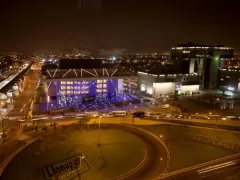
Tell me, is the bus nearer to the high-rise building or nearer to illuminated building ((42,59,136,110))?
illuminated building ((42,59,136,110))

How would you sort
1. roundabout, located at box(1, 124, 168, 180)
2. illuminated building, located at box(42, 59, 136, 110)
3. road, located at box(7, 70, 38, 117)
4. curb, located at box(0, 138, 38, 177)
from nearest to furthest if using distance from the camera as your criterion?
roundabout, located at box(1, 124, 168, 180), curb, located at box(0, 138, 38, 177), road, located at box(7, 70, 38, 117), illuminated building, located at box(42, 59, 136, 110)

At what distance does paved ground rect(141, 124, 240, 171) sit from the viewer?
16.5m

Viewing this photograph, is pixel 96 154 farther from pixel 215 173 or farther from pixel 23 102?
pixel 23 102

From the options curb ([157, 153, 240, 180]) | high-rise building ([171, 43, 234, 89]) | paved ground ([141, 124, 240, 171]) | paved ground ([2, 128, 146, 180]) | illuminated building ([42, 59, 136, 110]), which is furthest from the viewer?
high-rise building ([171, 43, 234, 89])

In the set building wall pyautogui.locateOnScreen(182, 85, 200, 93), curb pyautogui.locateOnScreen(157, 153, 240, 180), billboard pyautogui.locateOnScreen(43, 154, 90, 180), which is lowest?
billboard pyautogui.locateOnScreen(43, 154, 90, 180)

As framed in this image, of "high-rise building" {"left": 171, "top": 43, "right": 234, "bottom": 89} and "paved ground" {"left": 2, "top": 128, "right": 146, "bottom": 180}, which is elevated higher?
"high-rise building" {"left": 171, "top": 43, "right": 234, "bottom": 89}

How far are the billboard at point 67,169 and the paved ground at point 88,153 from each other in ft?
1.31

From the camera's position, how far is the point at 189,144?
1928cm

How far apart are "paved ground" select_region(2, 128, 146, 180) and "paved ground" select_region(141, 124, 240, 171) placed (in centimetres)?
262

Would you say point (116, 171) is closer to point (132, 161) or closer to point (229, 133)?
point (132, 161)

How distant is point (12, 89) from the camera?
39781 mm

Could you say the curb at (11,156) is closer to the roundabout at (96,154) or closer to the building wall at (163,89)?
the roundabout at (96,154)

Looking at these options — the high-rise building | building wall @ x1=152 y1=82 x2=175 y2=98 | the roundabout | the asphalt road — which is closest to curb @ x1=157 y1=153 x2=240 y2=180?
the asphalt road

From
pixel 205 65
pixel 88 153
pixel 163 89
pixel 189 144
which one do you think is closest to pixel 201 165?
pixel 189 144
